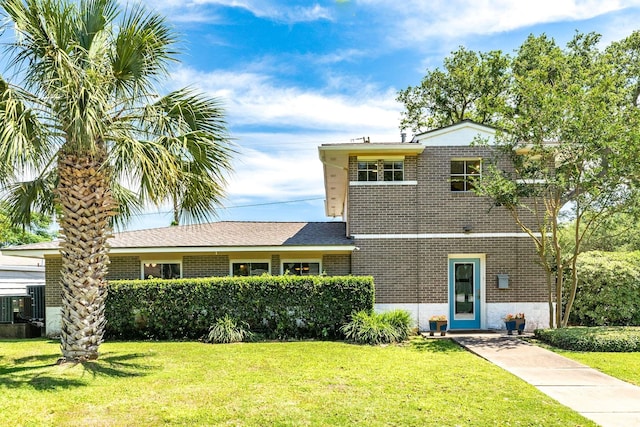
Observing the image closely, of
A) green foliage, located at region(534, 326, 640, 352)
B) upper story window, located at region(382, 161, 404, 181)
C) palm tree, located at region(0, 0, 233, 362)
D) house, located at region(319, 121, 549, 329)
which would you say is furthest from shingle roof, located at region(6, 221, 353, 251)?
green foliage, located at region(534, 326, 640, 352)

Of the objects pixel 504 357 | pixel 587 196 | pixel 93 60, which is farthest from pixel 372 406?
pixel 587 196

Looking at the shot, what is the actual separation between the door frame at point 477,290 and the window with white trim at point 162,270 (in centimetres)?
877

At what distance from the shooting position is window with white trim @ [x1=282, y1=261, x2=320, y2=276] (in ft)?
49.0

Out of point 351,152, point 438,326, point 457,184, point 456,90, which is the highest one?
point 456,90

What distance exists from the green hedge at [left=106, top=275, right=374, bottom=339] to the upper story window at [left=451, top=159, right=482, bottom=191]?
4373 millimetres

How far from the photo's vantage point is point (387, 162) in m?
14.4

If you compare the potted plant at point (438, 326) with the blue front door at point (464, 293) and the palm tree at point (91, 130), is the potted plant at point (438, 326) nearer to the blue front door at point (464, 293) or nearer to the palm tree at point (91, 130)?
the blue front door at point (464, 293)

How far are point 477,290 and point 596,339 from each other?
13.2 feet

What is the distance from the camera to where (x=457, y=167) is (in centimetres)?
1439

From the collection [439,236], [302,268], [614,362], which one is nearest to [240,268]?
[302,268]

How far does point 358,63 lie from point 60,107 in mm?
9709

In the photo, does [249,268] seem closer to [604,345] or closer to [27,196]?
[27,196]

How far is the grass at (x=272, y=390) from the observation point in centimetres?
582

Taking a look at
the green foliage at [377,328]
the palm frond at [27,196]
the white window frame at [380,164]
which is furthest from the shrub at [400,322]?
the palm frond at [27,196]
